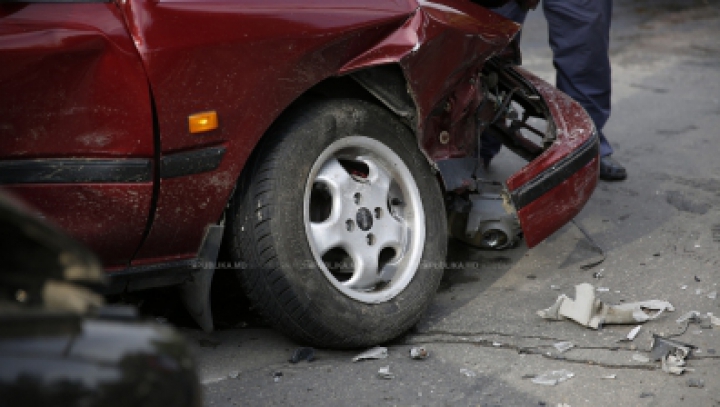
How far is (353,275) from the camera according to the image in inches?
140

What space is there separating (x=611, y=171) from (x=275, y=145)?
2643 millimetres

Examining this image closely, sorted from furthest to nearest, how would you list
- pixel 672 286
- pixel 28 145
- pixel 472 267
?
pixel 472 267, pixel 672 286, pixel 28 145

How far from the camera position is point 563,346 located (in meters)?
3.60

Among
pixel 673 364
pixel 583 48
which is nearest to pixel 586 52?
pixel 583 48

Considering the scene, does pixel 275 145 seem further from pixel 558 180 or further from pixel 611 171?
pixel 611 171

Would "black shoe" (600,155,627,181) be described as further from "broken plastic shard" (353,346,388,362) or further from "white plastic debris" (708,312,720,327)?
"broken plastic shard" (353,346,388,362)

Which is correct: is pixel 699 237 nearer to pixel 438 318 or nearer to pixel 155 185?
pixel 438 318

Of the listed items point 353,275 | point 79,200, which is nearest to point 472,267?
point 353,275

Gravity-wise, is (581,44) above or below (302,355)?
above

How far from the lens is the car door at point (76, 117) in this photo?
109 inches

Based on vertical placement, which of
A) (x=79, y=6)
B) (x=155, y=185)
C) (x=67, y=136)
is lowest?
(x=155, y=185)

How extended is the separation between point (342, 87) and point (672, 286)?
5.20 ft

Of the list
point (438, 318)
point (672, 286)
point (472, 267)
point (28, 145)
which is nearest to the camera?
point (28, 145)

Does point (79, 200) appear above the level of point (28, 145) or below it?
below
